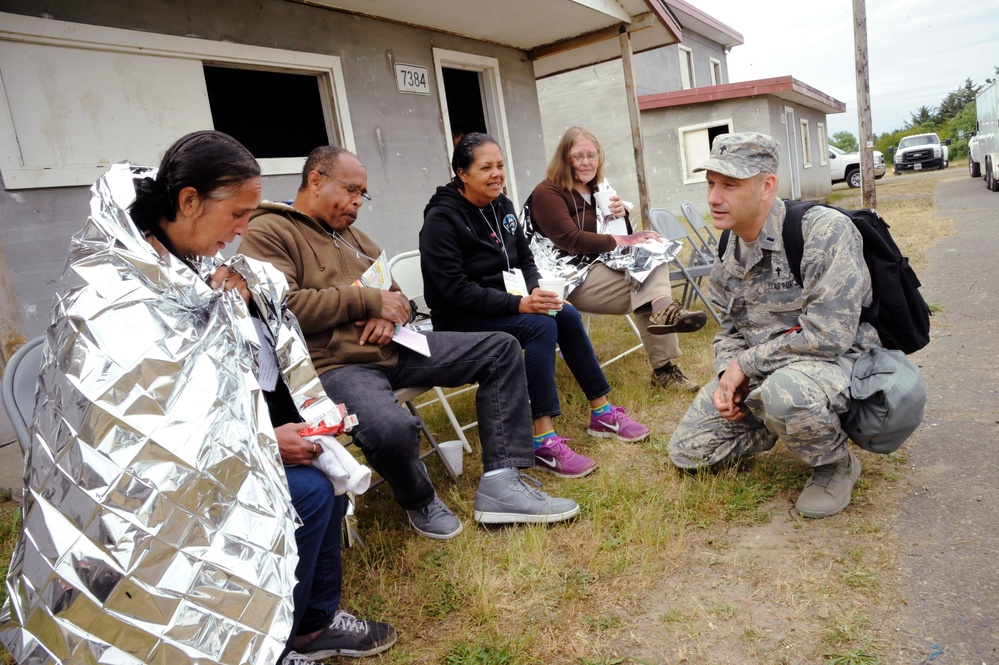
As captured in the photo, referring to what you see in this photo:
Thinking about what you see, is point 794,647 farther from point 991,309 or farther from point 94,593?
point 991,309

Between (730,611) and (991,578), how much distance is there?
801 mm

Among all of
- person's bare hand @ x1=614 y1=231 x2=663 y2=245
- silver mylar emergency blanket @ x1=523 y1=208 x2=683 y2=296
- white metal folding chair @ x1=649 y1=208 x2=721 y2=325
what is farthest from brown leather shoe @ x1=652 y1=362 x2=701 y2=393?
white metal folding chair @ x1=649 y1=208 x2=721 y2=325

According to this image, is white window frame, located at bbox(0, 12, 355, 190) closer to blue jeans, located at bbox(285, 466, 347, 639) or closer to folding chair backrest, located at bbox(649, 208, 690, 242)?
folding chair backrest, located at bbox(649, 208, 690, 242)

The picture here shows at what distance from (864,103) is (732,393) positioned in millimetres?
12875

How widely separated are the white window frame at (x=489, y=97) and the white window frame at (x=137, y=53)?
1.35 metres

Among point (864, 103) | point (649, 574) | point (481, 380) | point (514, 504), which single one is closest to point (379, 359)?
point (481, 380)

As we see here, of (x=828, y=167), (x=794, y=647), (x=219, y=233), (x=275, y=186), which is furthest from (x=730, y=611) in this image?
(x=828, y=167)

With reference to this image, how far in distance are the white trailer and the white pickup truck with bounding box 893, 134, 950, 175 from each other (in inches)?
420

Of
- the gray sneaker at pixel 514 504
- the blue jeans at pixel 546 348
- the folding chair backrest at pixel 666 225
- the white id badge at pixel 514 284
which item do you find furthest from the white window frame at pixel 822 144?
the gray sneaker at pixel 514 504

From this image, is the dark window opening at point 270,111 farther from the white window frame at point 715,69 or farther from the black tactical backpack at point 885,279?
the white window frame at point 715,69

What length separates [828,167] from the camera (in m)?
23.4

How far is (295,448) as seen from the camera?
6.23 feet

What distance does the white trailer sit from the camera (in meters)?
16.2

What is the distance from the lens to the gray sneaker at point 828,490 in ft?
8.30
